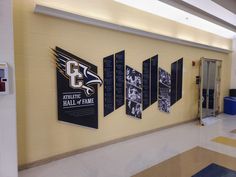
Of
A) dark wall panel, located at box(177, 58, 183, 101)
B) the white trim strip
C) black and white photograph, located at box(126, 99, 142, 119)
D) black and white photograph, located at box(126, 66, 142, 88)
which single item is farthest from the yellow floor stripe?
the white trim strip

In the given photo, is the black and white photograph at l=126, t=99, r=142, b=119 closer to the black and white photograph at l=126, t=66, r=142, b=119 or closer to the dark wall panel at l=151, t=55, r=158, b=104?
the black and white photograph at l=126, t=66, r=142, b=119

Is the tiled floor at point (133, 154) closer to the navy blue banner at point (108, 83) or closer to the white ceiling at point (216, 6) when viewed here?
the navy blue banner at point (108, 83)

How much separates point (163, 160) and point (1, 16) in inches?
133

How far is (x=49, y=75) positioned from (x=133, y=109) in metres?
2.17

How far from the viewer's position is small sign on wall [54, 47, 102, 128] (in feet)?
11.5

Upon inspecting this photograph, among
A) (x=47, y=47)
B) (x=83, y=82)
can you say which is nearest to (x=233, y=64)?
(x=83, y=82)

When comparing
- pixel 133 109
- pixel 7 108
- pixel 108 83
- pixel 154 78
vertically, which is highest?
pixel 154 78

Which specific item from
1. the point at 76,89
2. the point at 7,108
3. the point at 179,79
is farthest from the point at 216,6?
the point at 7,108

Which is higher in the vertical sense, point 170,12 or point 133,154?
point 170,12

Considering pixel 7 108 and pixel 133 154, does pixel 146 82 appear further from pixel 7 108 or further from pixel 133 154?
pixel 7 108

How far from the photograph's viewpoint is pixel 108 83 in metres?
4.17

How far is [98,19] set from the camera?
3.83 meters

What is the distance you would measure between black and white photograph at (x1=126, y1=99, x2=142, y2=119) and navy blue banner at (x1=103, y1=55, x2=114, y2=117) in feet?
1.57

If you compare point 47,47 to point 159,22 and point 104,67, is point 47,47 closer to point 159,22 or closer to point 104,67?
point 104,67
